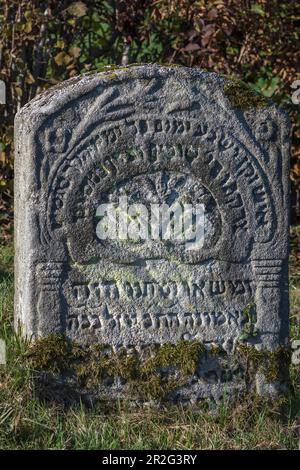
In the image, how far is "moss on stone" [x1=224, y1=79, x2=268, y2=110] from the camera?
4316 millimetres

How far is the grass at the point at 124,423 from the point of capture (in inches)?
154

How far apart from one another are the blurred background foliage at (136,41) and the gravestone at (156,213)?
2.47m

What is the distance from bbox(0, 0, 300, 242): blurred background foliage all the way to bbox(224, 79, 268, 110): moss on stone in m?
2.41

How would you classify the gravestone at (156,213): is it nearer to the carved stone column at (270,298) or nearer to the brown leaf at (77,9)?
the carved stone column at (270,298)

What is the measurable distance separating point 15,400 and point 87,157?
114 cm

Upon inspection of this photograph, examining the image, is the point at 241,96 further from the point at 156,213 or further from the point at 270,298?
the point at 270,298

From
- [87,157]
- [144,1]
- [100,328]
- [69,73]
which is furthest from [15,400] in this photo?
[144,1]

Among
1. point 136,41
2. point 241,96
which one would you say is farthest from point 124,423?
point 136,41

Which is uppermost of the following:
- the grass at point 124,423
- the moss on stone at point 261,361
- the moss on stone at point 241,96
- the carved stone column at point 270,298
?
the moss on stone at point 241,96

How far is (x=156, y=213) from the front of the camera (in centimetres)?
434

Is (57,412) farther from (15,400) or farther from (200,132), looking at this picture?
(200,132)

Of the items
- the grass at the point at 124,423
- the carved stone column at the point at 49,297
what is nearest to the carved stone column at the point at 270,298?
the grass at the point at 124,423

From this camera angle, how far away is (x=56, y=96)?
13.8 feet
